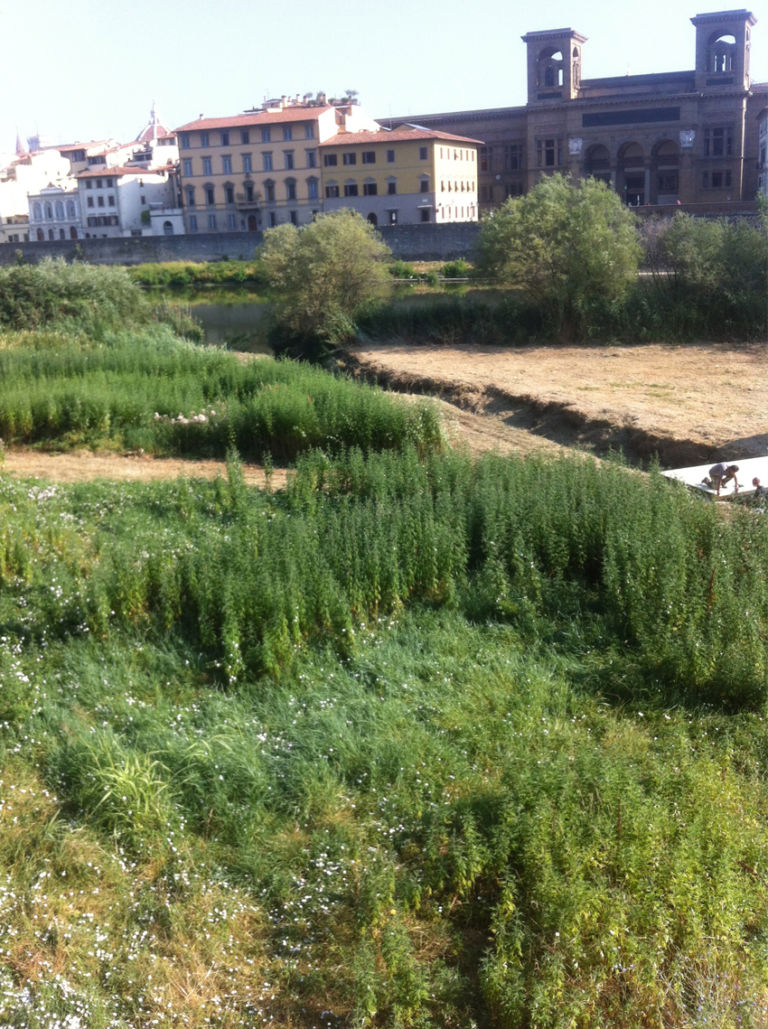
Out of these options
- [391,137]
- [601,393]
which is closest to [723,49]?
[391,137]

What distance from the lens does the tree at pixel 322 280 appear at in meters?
31.2

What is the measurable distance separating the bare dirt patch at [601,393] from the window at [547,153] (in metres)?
43.5

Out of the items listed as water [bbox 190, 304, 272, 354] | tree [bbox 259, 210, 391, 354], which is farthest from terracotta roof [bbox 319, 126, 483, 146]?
tree [bbox 259, 210, 391, 354]

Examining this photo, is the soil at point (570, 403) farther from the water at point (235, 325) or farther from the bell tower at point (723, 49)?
the bell tower at point (723, 49)

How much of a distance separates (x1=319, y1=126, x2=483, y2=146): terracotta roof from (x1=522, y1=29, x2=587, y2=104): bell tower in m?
6.05

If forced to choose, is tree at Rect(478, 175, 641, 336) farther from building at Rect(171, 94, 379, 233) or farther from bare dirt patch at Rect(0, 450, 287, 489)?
building at Rect(171, 94, 379, 233)

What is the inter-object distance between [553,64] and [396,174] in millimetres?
13802

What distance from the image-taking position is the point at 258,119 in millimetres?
69438

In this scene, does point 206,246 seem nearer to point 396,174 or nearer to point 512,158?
point 396,174

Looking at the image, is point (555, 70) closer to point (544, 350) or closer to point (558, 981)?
point (544, 350)

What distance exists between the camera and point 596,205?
1174 inches

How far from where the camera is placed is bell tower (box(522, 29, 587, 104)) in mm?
67688

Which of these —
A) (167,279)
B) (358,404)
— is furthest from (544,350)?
(167,279)

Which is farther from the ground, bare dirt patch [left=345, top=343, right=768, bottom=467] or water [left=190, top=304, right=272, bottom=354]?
water [left=190, top=304, right=272, bottom=354]
